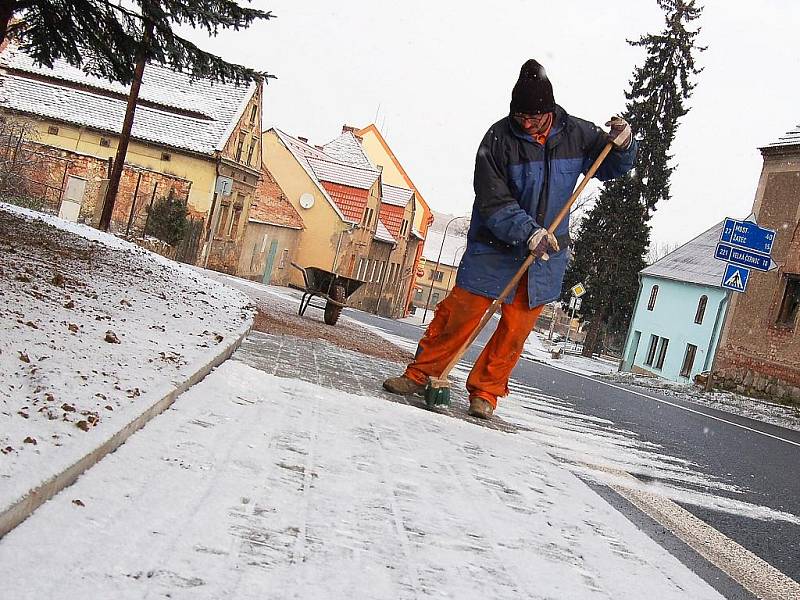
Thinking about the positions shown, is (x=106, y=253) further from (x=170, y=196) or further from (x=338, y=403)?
(x=170, y=196)

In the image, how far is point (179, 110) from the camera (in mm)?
40469

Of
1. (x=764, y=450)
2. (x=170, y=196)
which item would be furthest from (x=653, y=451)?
(x=170, y=196)

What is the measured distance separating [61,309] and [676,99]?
44685mm

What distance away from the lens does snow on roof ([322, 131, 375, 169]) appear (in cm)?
6331

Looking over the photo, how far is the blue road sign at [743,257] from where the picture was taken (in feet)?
65.1

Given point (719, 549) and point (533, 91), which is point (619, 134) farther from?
point (719, 549)

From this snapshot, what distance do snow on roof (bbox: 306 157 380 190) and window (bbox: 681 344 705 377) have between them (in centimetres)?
2052

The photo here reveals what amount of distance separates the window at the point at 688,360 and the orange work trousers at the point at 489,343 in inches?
1475

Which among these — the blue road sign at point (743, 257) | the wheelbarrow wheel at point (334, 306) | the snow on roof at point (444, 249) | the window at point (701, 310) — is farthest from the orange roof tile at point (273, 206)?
the snow on roof at point (444, 249)

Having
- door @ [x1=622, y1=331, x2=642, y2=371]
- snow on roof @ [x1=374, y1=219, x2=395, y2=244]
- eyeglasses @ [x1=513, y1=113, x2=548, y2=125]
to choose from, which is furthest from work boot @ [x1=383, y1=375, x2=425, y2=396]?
→ snow on roof @ [x1=374, y1=219, x2=395, y2=244]

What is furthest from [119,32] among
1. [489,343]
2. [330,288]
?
[489,343]

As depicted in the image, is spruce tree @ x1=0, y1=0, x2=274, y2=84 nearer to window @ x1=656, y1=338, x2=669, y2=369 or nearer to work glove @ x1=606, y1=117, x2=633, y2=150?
work glove @ x1=606, y1=117, x2=633, y2=150

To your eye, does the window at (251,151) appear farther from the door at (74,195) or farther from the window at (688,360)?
the window at (688,360)

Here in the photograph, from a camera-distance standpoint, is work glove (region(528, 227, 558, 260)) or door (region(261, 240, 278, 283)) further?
door (region(261, 240, 278, 283))
